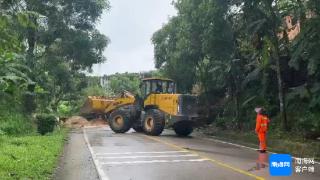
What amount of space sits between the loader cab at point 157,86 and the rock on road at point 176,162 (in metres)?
6.86

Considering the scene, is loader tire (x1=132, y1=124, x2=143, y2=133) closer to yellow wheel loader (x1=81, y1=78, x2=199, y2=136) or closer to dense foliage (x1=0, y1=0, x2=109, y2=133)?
yellow wheel loader (x1=81, y1=78, x2=199, y2=136)

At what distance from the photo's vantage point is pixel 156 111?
2525cm

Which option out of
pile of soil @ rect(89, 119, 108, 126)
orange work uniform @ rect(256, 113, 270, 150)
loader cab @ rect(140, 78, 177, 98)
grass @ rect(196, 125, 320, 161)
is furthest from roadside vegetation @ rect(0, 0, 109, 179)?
orange work uniform @ rect(256, 113, 270, 150)

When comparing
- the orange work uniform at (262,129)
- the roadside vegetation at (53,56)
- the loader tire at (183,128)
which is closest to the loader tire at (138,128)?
the loader tire at (183,128)

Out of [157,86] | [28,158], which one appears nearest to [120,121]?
[157,86]

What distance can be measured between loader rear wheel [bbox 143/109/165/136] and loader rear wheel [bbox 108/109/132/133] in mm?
1869

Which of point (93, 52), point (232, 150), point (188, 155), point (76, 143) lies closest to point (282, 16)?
point (232, 150)

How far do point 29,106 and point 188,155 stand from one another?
745 inches

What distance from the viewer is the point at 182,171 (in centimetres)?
1258

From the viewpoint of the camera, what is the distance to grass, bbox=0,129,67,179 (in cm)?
1196

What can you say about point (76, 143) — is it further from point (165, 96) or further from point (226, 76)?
point (226, 76)

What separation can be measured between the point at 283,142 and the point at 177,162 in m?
5.97

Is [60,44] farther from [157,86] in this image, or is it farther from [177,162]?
[177,162]

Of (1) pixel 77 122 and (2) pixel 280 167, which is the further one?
(1) pixel 77 122
